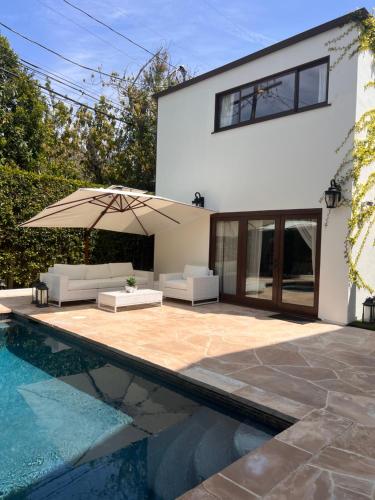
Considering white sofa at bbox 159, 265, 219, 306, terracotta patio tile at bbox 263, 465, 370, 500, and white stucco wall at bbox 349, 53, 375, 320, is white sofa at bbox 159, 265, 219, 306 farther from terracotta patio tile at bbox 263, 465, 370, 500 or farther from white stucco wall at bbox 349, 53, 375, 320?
terracotta patio tile at bbox 263, 465, 370, 500

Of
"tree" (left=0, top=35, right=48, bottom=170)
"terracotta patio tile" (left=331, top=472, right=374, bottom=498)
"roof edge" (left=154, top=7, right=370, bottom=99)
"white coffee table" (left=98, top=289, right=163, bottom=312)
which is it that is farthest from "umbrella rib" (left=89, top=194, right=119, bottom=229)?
"terracotta patio tile" (left=331, top=472, right=374, bottom=498)

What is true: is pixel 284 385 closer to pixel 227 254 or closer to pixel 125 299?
pixel 125 299

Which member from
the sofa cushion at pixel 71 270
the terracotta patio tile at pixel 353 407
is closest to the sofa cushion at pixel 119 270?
the sofa cushion at pixel 71 270

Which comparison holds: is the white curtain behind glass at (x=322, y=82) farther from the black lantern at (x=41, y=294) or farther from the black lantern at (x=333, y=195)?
the black lantern at (x=41, y=294)

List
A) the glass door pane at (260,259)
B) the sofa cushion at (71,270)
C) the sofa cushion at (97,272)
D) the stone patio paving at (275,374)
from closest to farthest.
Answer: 1. the stone patio paving at (275,374)
2. the glass door pane at (260,259)
3. the sofa cushion at (71,270)
4. the sofa cushion at (97,272)

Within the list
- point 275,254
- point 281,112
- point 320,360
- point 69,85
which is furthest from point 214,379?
point 69,85

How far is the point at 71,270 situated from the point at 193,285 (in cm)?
345

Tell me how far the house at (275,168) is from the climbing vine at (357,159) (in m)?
0.13

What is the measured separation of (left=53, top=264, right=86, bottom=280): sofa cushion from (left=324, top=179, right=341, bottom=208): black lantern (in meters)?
6.83

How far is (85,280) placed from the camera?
1101 cm

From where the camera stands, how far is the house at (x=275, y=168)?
9164 mm

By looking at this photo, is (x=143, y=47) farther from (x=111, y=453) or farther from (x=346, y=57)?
(x=111, y=453)

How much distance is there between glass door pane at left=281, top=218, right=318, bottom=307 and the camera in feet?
31.7

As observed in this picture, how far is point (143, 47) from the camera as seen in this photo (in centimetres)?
1897
